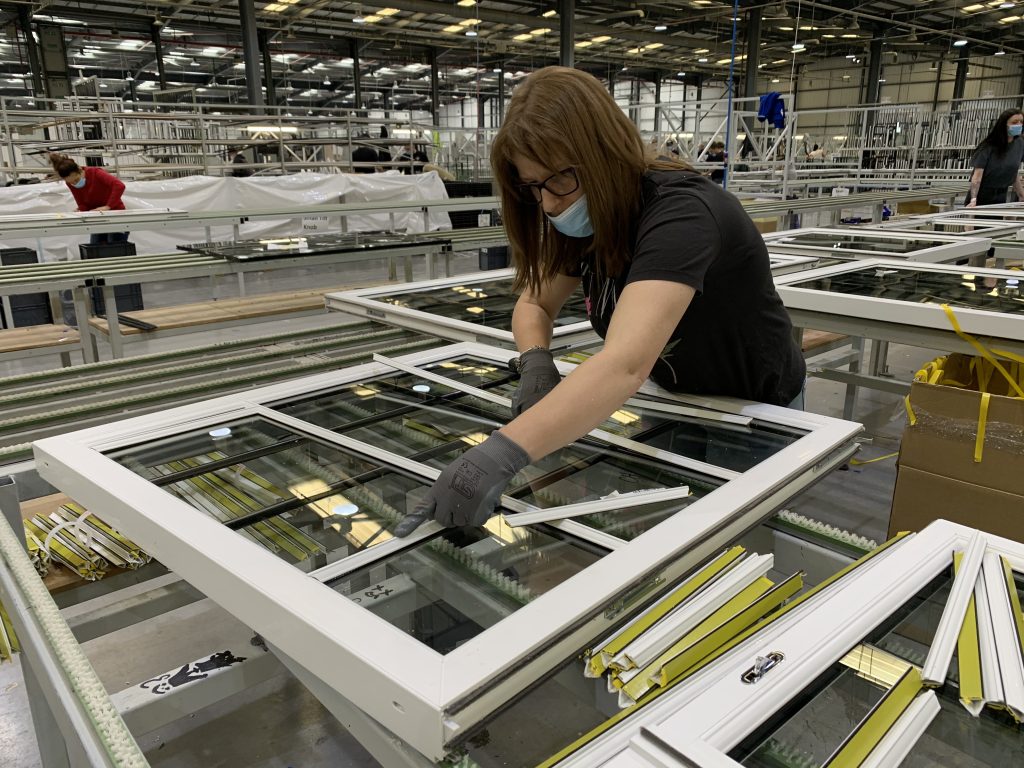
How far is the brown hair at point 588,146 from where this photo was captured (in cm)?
118

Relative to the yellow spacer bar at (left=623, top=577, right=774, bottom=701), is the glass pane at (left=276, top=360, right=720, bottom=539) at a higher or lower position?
higher

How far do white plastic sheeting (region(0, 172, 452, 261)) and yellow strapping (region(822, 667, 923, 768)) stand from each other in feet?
22.0

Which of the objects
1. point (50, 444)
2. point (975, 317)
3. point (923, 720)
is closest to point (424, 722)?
point (923, 720)

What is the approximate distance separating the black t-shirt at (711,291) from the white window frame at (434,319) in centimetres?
58

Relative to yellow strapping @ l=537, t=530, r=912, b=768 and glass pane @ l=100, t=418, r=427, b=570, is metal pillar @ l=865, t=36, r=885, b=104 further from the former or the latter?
yellow strapping @ l=537, t=530, r=912, b=768

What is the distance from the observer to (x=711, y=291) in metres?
1.37

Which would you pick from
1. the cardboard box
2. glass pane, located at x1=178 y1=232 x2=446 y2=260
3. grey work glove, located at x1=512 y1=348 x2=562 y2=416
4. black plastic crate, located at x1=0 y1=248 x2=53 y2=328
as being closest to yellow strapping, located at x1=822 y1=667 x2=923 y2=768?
grey work glove, located at x1=512 y1=348 x2=562 y2=416

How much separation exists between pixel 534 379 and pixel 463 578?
1.93 feet

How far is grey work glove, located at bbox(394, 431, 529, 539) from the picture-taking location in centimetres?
96

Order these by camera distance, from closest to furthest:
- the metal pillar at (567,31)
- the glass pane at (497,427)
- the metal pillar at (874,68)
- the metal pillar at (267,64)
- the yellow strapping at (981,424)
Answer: the glass pane at (497,427) → the yellow strapping at (981,424) → the metal pillar at (567,31) → the metal pillar at (267,64) → the metal pillar at (874,68)

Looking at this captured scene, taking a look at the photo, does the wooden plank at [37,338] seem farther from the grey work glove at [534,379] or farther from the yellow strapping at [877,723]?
the yellow strapping at [877,723]

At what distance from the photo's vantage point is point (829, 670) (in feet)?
2.31

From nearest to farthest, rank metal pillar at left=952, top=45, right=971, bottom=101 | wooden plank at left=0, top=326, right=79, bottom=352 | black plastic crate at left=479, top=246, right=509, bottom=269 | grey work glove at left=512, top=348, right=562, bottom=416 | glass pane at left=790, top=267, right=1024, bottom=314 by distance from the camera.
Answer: grey work glove at left=512, top=348, right=562, bottom=416 < glass pane at left=790, top=267, right=1024, bottom=314 < wooden plank at left=0, top=326, right=79, bottom=352 < black plastic crate at left=479, top=246, right=509, bottom=269 < metal pillar at left=952, top=45, right=971, bottom=101

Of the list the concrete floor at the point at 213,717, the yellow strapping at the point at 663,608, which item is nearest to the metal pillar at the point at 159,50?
the concrete floor at the point at 213,717
